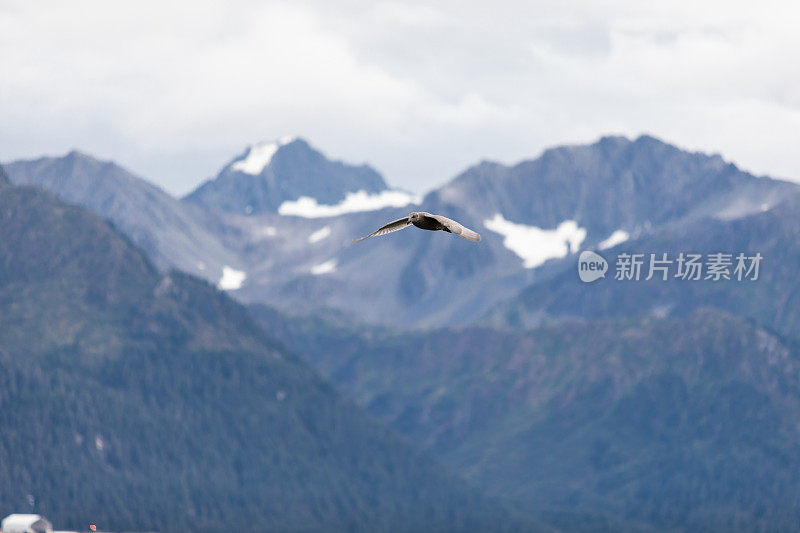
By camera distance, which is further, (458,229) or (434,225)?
(434,225)

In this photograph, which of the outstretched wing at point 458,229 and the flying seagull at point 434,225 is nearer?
the outstretched wing at point 458,229

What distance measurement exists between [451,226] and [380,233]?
536 centimetres

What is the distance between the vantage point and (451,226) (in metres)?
83.3

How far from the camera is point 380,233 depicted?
87.4 metres

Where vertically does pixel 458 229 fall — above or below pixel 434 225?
below

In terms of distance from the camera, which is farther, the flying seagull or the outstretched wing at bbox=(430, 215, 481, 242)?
the flying seagull
